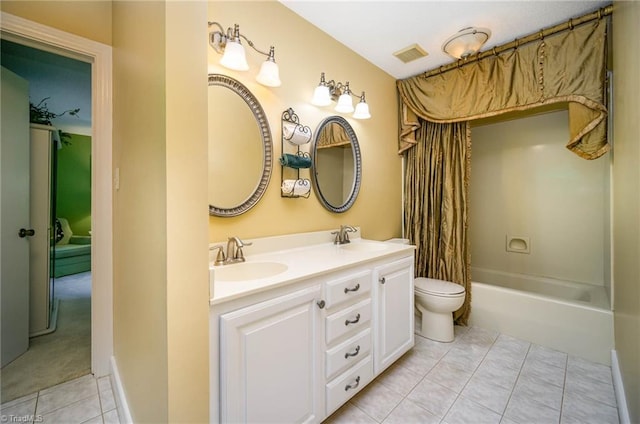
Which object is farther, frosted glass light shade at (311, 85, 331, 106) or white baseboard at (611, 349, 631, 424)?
frosted glass light shade at (311, 85, 331, 106)

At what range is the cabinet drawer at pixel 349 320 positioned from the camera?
A: 1.29 meters

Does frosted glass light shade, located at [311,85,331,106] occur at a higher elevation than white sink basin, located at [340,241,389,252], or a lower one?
higher

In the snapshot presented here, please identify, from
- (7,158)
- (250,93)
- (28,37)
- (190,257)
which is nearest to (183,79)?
(190,257)

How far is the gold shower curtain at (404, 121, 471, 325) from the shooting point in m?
2.42

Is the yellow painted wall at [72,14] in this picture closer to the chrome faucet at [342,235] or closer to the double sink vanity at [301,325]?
the double sink vanity at [301,325]

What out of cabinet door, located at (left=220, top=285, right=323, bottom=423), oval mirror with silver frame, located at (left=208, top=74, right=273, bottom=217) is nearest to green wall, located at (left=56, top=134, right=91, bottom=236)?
oval mirror with silver frame, located at (left=208, top=74, right=273, bottom=217)

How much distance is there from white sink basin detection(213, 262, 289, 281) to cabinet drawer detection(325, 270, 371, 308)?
256mm

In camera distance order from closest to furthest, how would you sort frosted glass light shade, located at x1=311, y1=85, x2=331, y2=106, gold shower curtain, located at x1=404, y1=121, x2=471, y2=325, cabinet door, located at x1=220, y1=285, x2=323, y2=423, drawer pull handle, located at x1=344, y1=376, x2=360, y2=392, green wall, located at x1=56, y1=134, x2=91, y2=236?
cabinet door, located at x1=220, y1=285, x2=323, y2=423
drawer pull handle, located at x1=344, y1=376, x2=360, y2=392
frosted glass light shade, located at x1=311, y1=85, x2=331, y2=106
gold shower curtain, located at x1=404, y1=121, x2=471, y2=325
green wall, located at x1=56, y1=134, x2=91, y2=236

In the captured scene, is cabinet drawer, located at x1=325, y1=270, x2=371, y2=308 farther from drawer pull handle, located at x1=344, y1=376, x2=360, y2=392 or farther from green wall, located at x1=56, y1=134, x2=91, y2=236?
green wall, located at x1=56, y1=134, x2=91, y2=236

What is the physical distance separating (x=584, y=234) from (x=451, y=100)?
1877 millimetres

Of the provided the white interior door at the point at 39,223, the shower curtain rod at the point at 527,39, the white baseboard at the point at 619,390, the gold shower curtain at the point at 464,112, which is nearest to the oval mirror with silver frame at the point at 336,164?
the gold shower curtain at the point at 464,112

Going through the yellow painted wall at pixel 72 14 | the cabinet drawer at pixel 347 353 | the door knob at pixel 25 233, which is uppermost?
the yellow painted wall at pixel 72 14

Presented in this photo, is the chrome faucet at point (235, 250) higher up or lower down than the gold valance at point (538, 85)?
lower down

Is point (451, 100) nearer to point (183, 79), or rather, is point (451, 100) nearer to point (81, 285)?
point (183, 79)
